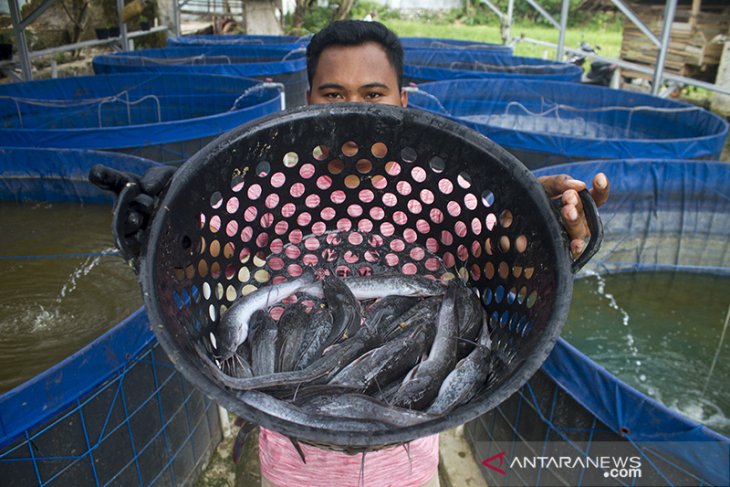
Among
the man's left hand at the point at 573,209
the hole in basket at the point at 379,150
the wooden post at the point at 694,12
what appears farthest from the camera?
the wooden post at the point at 694,12

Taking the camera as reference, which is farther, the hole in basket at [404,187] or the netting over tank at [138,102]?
the netting over tank at [138,102]

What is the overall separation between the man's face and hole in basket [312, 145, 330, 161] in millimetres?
340

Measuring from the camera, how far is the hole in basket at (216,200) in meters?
1.43

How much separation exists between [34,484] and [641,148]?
4.81 metres

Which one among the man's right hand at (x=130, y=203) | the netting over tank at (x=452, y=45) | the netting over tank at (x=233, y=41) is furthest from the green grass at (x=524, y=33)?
the man's right hand at (x=130, y=203)

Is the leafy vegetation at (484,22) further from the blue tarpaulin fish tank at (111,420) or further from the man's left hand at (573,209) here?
the man's left hand at (573,209)

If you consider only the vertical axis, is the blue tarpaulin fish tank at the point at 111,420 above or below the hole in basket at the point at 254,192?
below

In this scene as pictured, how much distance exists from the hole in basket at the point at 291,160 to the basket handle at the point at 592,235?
2.86 feet

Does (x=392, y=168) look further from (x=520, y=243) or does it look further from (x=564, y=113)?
(x=564, y=113)

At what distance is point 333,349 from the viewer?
1631 mm

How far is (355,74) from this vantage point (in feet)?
6.15

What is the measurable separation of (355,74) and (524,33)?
2535 centimetres

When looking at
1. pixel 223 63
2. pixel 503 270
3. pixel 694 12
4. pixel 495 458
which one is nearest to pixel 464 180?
pixel 503 270

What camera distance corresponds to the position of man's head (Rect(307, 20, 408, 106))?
1880 mm
